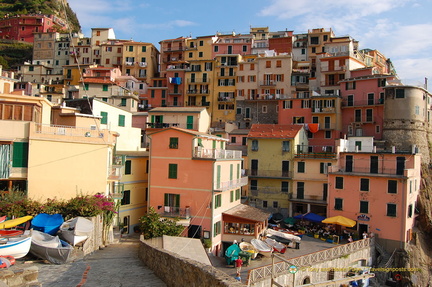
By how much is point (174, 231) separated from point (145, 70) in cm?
5009

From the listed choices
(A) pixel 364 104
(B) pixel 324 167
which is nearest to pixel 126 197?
(B) pixel 324 167

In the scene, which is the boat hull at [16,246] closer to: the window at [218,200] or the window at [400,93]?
the window at [218,200]

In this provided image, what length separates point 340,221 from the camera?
32.6 m

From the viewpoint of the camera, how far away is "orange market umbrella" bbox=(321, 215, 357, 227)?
106ft

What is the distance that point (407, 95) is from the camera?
4419 centimetres

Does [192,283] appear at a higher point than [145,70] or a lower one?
lower

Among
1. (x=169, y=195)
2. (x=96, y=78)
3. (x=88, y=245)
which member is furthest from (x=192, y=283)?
(x=96, y=78)

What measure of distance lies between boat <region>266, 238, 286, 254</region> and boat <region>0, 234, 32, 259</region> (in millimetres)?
17451

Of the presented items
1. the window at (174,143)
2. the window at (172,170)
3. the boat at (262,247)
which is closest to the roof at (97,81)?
the window at (174,143)

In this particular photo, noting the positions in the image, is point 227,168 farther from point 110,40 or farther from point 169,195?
point 110,40

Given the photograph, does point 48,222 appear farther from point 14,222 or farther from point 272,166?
point 272,166

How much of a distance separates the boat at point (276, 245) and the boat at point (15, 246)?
17.5 meters

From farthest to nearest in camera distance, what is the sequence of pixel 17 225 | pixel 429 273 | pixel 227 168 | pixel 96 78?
1. pixel 96 78
2. pixel 429 273
3. pixel 227 168
4. pixel 17 225

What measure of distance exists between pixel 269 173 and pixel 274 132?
474cm
